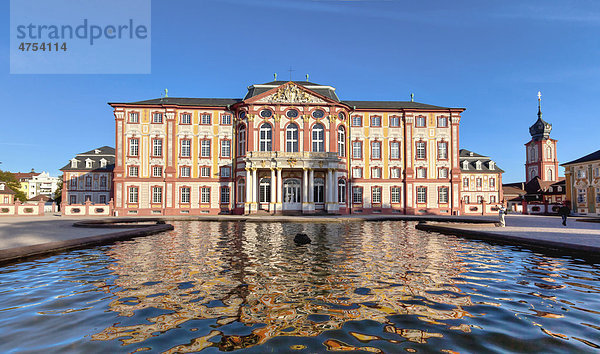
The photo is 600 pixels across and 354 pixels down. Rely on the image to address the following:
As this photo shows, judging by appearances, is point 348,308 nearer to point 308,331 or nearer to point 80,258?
point 308,331

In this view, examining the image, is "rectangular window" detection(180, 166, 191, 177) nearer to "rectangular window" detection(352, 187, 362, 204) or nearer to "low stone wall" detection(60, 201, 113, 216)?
"low stone wall" detection(60, 201, 113, 216)

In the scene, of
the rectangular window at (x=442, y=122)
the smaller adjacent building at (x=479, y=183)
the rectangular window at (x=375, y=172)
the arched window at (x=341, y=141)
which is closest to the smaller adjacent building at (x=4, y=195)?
the arched window at (x=341, y=141)

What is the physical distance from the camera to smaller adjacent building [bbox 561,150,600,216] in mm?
43469

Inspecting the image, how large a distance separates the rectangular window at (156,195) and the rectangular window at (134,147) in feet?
17.5

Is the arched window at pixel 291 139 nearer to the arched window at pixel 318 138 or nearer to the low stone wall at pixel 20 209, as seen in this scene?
the arched window at pixel 318 138

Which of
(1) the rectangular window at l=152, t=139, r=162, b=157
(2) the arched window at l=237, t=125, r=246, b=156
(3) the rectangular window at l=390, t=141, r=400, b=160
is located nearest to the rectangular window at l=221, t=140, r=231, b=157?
(2) the arched window at l=237, t=125, r=246, b=156

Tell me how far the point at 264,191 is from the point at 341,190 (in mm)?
10438

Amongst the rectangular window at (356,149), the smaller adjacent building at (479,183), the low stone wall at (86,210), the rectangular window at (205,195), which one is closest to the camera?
the low stone wall at (86,210)

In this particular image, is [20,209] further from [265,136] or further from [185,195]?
[265,136]

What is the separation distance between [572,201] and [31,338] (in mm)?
60141

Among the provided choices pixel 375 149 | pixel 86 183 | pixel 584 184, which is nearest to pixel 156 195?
pixel 375 149

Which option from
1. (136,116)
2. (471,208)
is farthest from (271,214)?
(471,208)

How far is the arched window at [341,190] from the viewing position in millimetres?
44875

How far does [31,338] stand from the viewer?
4.91 metres
